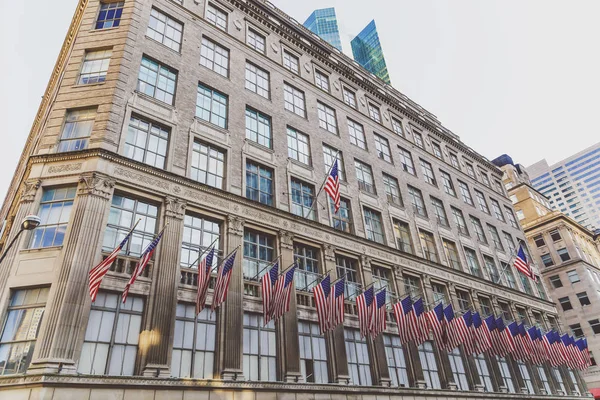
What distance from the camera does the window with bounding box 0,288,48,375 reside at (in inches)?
496

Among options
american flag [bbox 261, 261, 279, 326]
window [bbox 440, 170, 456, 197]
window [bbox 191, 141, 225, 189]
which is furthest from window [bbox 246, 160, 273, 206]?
window [bbox 440, 170, 456, 197]

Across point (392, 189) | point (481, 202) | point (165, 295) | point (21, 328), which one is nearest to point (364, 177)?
point (392, 189)

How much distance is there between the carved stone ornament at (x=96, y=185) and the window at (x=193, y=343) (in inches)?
219

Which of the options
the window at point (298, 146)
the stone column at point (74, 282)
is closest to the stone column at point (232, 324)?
the stone column at point (74, 282)

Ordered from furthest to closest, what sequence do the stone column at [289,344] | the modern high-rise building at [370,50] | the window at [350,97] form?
1. the modern high-rise building at [370,50]
2. the window at [350,97]
3. the stone column at [289,344]

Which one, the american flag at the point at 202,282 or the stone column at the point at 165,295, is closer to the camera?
the stone column at the point at 165,295

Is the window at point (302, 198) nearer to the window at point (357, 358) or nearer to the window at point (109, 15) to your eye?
the window at point (357, 358)

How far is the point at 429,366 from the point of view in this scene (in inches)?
949

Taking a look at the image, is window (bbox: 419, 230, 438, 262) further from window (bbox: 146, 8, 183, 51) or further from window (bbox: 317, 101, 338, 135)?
window (bbox: 146, 8, 183, 51)

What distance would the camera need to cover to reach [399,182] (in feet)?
109

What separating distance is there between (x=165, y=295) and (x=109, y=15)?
1734cm

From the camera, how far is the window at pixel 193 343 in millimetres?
15038

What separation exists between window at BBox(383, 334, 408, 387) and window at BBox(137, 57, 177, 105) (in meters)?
18.5

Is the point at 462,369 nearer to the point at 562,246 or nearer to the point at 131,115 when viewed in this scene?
the point at 131,115
